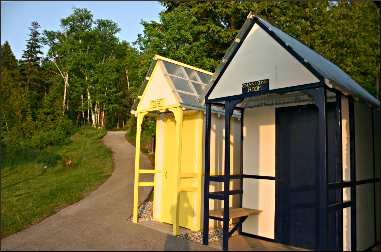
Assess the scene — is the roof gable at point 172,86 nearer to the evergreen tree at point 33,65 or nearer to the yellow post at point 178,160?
the yellow post at point 178,160

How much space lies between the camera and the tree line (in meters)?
14.1

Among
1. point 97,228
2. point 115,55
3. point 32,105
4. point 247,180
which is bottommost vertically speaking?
point 97,228

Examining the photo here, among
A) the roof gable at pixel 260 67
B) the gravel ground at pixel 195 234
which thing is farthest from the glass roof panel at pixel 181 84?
the gravel ground at pixel 195 234

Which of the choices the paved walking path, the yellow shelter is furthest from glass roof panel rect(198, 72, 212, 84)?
the paved walking path

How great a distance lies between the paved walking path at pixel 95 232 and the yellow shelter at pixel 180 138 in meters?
0.79

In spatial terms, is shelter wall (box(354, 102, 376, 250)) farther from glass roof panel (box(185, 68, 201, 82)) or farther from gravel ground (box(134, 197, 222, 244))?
glass roof panel (box(185, 68, 201, 82))

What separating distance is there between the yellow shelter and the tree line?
4.87 m

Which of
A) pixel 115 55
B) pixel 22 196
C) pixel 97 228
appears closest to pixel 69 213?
pixel 97 228

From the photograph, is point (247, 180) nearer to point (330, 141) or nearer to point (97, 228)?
point (330, 141)

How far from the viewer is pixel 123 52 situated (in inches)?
1758

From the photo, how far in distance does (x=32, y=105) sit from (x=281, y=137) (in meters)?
33.4

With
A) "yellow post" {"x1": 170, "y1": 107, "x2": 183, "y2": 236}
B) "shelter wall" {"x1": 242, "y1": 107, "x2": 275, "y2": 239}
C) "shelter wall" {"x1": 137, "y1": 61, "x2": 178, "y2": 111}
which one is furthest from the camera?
"shelter wall" {"x1": 137, "y1": 61, "x2": 178, "y2": 111}

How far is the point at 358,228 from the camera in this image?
23.1ft

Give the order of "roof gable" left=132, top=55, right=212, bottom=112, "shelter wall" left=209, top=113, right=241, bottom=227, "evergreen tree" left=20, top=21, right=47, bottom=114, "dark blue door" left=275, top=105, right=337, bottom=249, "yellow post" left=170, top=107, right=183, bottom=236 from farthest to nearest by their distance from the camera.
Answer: "evergreen tree" left=20, top=21, right=47, bottom=114 < "shelter wall" left=209, top=113, right=241, bottom=227 < "roof gable" left=132, top=55, right=212, bottom=112 < "yellow post" left=170, top=107, right=183, bottom=236 < "dark blue door" left=275, top=105, right=337, bottom=249
